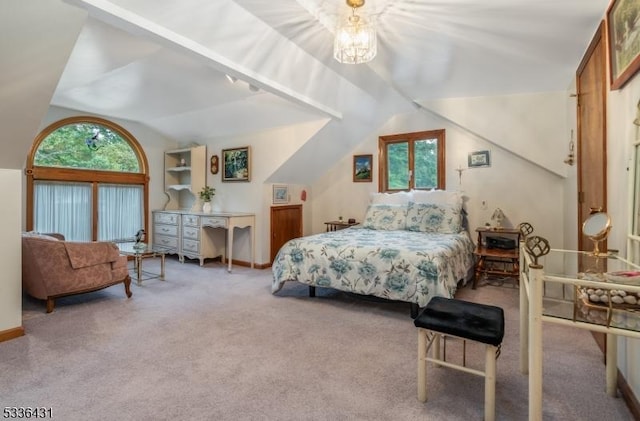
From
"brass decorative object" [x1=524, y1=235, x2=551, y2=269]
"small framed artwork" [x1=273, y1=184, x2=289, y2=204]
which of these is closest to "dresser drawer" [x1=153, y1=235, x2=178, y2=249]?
"small framed artwork" [x1=273, y1=184, x2=289, y2=204]

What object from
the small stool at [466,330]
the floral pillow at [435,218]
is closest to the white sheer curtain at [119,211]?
the floral pillow at [435,218]

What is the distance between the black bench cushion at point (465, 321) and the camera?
1.48 metres

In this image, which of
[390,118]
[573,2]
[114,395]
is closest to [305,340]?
[114,395]

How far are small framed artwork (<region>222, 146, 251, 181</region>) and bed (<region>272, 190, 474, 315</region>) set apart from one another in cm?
198

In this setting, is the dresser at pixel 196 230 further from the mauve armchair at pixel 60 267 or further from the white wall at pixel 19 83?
the white wall at pixel 19 83

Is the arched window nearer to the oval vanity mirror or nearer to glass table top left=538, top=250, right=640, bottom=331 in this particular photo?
glass table top left=538, top=250, right=640, bottom=331

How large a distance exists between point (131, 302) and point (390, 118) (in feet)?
13.6

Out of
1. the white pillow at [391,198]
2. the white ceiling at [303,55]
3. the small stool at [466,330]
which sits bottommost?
the small stool at [466,330]

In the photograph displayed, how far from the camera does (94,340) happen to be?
2.31 meters

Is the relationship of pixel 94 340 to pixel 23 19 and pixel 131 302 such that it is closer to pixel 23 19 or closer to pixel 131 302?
pixel 131 302

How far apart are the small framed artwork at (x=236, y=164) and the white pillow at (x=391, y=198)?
6.38 ft

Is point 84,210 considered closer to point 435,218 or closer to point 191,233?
point 191,233

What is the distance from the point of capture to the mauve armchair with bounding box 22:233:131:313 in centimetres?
277

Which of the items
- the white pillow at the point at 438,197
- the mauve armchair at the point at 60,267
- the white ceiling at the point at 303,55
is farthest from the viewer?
the white pillow at the point at 438,197
